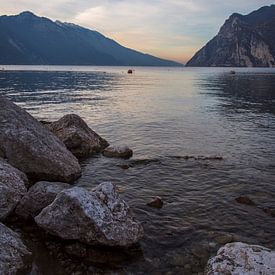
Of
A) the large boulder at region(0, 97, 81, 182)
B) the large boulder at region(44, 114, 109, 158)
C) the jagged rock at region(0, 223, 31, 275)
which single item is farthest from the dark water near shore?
the jagged rock at region(0, 223, 31, 275)

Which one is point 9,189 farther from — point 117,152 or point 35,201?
point 117,152

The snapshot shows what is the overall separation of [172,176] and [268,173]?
5.63 meters

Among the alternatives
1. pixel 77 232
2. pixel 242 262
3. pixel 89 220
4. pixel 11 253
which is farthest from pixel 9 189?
pixel 242 262

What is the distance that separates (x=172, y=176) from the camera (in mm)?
19969

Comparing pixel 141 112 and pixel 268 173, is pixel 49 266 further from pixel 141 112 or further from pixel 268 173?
pixel 141 112

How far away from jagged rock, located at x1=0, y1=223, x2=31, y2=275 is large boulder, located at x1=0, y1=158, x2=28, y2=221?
2124 mm

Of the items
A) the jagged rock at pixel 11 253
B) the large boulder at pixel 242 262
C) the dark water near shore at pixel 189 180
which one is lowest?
the dark water near shore at pixel 189 180

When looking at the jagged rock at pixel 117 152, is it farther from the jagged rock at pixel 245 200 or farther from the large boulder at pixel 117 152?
the jagged rock at pixel 245 200

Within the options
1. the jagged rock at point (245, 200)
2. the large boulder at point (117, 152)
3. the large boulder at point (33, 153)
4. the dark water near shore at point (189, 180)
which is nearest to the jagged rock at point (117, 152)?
the large boulder at point (117, 152)

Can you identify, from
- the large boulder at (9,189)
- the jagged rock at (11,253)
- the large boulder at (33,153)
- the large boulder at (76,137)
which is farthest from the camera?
the large boulder at (76,137)

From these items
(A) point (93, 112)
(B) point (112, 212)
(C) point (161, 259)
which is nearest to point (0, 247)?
(B) point (112, 212)

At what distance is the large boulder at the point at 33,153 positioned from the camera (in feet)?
60.2

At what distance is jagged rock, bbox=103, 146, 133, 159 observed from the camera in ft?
77.6

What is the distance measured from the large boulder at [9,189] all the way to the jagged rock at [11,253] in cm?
212
